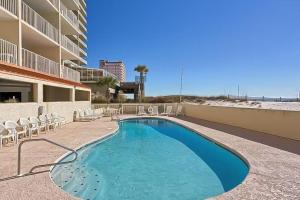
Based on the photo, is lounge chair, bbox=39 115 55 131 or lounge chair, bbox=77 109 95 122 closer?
lounge chair, bbox=39 115 55 131

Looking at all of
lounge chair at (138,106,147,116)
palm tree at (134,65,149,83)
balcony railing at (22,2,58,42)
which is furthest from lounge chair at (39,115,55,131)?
palm tree at (134,65,149,83)

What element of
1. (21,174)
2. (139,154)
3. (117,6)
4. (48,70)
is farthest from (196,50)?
(21,174)

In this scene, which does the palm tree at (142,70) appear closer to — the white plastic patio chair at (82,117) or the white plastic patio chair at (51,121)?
the white plastic patio chair at (82,117)

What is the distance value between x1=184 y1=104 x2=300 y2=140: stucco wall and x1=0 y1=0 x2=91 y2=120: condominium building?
9858mm

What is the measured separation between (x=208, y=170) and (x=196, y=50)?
32.1 m

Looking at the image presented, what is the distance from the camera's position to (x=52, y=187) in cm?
498

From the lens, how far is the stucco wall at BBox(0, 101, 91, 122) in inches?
384

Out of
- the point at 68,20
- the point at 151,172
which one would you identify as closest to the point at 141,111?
the point at 68,20

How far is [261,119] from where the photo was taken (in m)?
12.9

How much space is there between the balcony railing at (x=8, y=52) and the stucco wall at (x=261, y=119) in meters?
11.6

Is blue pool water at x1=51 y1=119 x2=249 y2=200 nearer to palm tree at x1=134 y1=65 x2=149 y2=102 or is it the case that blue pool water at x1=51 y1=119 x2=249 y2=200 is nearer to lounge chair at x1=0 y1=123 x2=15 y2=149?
lounge chair at x1=0 y1=123 x2=15 y2=149

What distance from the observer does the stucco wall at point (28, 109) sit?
977 cm

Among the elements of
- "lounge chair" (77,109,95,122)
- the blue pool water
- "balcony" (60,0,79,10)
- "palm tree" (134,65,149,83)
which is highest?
"balcony" (60,0,79,10)

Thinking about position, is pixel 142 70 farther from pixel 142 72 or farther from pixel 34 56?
pixel 34 56
